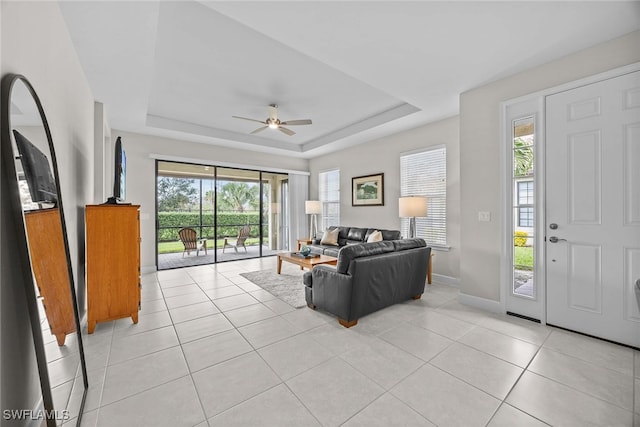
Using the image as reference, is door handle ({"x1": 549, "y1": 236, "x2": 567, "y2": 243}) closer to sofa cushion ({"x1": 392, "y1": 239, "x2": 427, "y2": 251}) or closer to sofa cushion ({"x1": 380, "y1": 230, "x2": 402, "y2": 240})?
sofa cushion ({"x1": 392, "y1": 239, "x2": 427, "y2": 251})

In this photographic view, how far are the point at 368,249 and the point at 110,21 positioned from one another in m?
3.02

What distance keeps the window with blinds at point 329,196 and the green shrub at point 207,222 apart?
5.84ft

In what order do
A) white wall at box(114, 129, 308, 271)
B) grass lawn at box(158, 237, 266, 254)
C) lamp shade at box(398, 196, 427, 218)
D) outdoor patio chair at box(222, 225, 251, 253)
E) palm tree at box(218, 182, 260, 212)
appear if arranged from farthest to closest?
1. outdoor patio chair at box(222, 225, 251, 253)
2. palm tree at box(218, 182, 260, 212)
3. grass lawn at box(158, 237, 266, 254)
4. white wall at box(114, 129, 308, 271)
5. lamp shade at box(398, 196, 427, 218)

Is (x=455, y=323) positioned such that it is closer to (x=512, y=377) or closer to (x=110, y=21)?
(x=512, y=377)

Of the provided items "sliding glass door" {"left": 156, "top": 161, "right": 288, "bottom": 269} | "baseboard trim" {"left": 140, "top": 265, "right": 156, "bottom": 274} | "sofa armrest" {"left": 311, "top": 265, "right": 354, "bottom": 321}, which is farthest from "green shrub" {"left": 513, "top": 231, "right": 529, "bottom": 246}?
"baseboard trim" {"left": 140, "top": 265, "right": 156, "bottom": 274}

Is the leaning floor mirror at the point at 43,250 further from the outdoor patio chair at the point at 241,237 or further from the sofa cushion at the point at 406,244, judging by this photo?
the outdoor patio chair at the point at 241,237

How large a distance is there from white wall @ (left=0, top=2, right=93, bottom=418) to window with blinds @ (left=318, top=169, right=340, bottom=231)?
492cm

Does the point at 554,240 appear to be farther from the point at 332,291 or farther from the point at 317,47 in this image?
the point at 317,47

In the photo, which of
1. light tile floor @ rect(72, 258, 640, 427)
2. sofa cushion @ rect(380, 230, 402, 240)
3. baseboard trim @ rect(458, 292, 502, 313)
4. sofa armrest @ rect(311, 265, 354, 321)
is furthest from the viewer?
sofa cushion @ rect(380, 230, 402, 240)

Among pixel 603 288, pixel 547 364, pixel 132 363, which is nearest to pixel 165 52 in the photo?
pixel 132 363

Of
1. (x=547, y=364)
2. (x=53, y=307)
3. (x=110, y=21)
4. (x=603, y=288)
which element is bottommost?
(x=547, y=364)

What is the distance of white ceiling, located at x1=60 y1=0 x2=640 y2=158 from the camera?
206 centimetres

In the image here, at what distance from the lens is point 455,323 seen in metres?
2.82
